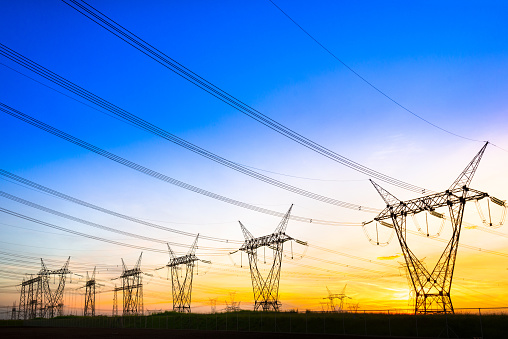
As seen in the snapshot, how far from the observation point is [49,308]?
121m

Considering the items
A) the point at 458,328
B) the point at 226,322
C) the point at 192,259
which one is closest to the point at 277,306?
the point at 226,322

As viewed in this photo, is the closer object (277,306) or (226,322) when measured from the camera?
(226,322)

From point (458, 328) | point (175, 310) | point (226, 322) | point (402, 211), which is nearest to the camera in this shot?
point (458, 328)

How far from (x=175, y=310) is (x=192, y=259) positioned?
10.7 metres

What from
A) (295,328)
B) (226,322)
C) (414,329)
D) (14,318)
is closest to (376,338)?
(414,329)

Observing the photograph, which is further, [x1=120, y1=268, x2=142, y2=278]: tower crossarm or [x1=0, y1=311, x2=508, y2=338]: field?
[x1=120, y1=268, x2=142, y2=278]: tower crossarm

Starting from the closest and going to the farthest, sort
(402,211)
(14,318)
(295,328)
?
(402,211) → (295,328) → (14,318)

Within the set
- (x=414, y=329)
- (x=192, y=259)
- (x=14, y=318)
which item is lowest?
(x=14, y=318)

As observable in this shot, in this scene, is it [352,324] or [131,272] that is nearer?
[352,324]

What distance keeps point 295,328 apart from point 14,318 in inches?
4637

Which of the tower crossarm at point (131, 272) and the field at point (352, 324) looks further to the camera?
the tower crossarm at point (131, 272)

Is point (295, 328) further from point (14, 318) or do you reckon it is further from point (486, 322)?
point (14, 318)

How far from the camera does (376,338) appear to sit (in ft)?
134

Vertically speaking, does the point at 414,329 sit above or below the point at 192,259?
below
